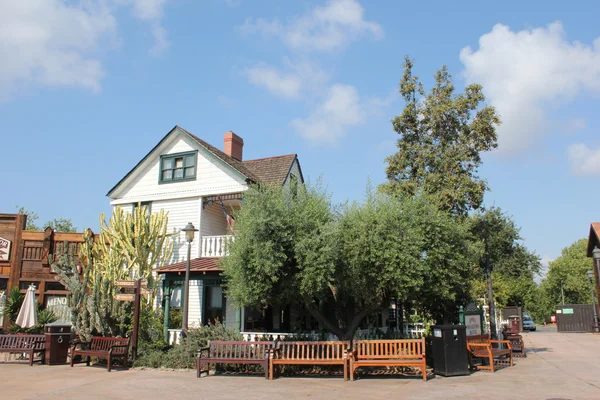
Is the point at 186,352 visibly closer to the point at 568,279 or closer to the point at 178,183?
the point at 178,183

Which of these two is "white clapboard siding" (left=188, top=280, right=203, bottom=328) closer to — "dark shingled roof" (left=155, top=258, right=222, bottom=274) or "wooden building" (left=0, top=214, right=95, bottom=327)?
"dark shingled roof" (left=155, top=258, right=222, bottom=274)

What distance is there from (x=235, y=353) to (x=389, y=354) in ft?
12.6

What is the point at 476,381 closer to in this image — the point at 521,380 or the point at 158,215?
the point at 521,380

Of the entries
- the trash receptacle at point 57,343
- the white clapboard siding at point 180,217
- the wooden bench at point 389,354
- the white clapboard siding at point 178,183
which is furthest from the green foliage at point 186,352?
the white clapboard siding at point 178,183

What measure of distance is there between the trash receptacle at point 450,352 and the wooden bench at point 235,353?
13.8ft

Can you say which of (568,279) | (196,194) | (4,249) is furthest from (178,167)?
(568,279)

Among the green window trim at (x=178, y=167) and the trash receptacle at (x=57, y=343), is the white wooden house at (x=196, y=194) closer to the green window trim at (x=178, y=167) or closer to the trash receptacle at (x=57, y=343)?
the green window trim at (x=178, y=167)

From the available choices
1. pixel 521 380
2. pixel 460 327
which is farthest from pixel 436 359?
pixel 521 380

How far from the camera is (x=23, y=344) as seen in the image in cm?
1408

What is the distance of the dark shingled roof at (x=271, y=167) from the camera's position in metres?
21.2

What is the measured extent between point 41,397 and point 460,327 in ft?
31.2

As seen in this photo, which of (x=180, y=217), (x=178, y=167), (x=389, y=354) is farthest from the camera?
(x=178, y=167)

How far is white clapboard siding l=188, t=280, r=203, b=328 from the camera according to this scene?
17875mm

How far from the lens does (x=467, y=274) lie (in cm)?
1421
